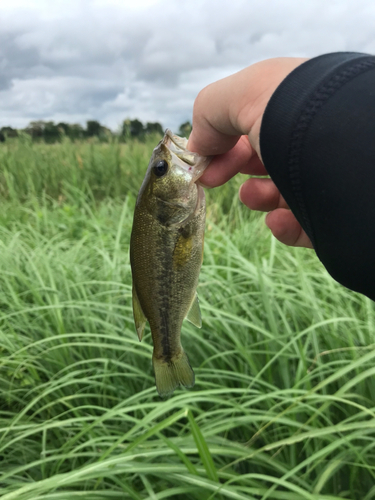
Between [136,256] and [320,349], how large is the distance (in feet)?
4.06

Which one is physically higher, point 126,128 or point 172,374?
point 126,128

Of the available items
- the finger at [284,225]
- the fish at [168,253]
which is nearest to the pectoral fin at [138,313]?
the fish at [168,253]

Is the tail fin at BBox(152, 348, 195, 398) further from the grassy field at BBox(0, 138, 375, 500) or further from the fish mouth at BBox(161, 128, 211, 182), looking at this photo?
the fish mouth at BBox(161, 128, 211, 182)

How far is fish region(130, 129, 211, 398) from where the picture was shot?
3.88ft

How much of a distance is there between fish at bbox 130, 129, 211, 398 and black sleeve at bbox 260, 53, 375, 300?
13.8 inches

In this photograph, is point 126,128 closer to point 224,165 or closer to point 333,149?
point 224,165

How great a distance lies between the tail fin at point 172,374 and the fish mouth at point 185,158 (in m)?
0.57

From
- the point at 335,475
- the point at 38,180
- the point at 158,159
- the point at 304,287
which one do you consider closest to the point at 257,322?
the point at 304,287

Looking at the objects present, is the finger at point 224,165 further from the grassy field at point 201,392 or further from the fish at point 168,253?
the grassy field at point 201,392

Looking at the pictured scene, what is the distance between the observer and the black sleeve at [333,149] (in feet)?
2.64

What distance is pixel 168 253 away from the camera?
3.88 ft

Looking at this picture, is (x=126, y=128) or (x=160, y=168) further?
(x=126, y=128)

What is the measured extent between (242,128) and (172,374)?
29.9 inches

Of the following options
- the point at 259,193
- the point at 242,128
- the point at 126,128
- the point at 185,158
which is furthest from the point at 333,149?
the point at 126,128
